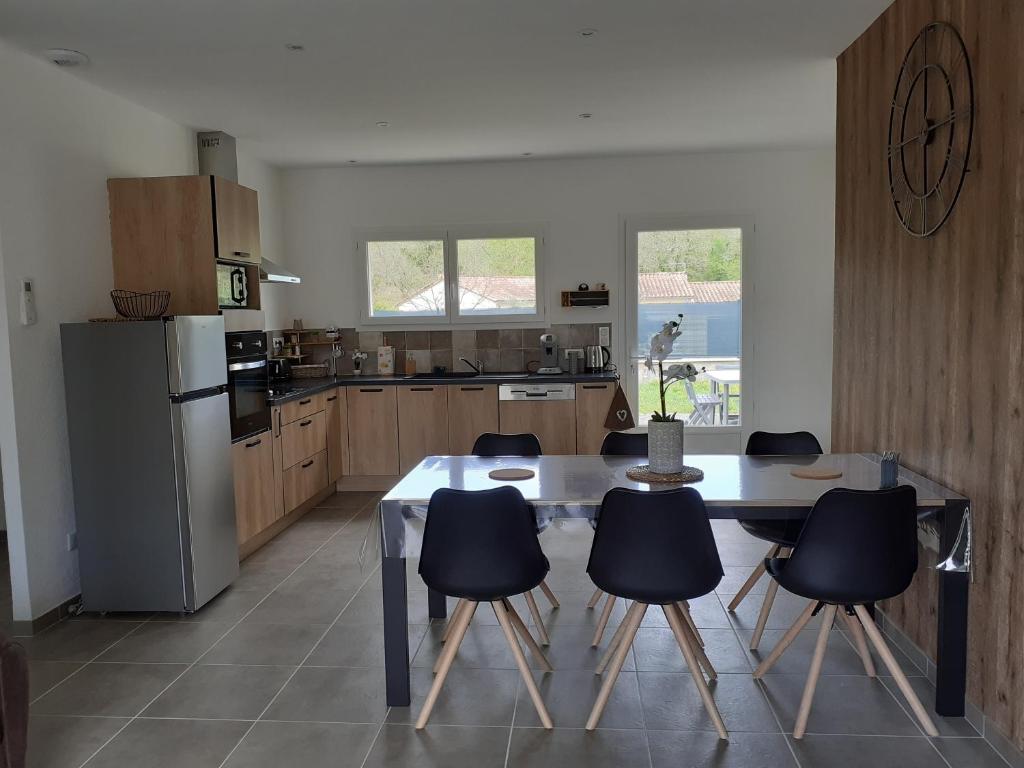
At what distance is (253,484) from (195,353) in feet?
3.95

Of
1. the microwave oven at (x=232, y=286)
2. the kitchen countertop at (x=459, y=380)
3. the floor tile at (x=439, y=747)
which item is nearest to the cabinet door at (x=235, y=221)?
the microwave oven at (x=232, y=286)

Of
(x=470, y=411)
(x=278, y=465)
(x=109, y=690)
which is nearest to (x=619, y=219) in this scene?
(x=470, y=411)

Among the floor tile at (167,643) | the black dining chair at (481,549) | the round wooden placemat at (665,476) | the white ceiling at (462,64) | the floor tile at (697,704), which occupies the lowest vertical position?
the floor tile at (697,704)

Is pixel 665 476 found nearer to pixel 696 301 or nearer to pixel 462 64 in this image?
pixel 462 64

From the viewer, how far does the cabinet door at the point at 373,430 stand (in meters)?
6.46

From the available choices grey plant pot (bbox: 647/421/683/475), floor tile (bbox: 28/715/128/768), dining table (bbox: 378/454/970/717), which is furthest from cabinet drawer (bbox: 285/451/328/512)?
grey plant pot (bbox: 647/421/683/475)

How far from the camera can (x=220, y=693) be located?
10.3ft

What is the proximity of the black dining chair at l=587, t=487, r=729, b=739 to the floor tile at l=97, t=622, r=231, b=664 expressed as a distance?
1886 millimetres

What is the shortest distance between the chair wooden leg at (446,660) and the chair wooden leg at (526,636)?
157 millimetres

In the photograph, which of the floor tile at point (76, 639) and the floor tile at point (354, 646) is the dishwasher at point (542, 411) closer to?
the floor tile at point (354, 646)

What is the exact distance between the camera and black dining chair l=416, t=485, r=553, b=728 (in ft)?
9.06

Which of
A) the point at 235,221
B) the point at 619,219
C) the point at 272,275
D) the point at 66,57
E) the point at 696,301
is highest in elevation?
the point at 66,57

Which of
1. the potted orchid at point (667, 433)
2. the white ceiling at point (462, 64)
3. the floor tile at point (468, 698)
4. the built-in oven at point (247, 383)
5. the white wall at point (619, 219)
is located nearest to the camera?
the floor tile at point (468, 698)

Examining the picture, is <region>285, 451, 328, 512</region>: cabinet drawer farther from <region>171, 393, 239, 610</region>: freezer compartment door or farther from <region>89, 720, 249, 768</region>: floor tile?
<region>89, 720, 249, 768</region>: floor tile
